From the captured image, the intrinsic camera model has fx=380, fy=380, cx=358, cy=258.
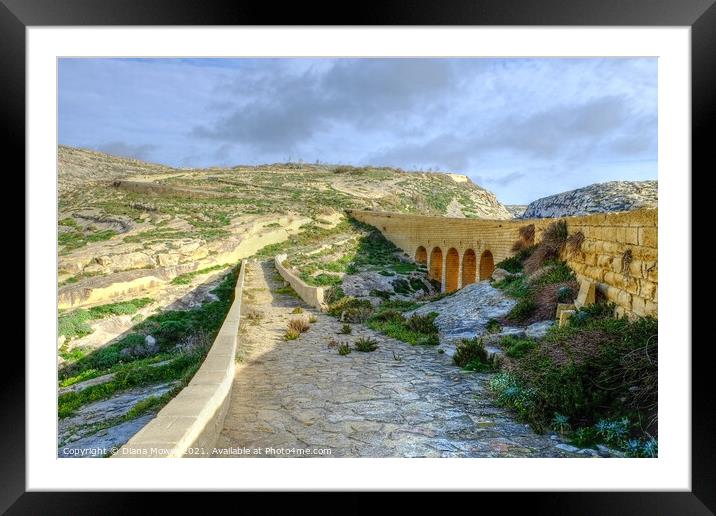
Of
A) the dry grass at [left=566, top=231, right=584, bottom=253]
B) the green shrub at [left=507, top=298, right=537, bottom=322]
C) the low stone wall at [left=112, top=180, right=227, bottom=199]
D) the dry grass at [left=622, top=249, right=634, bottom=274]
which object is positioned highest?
the low stone wall at [left=112, top=180, right=227, bottom=199]

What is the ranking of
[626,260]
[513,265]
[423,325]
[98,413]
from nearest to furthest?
[626,260]
[98,413]
[423,325]
[513,265]

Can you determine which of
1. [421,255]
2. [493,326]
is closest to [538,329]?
[493,326]

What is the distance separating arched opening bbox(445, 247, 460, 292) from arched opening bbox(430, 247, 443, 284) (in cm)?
91

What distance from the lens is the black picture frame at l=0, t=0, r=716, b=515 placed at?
297 centimetres

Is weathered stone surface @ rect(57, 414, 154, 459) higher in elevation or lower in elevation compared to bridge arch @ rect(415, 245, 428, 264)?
lower

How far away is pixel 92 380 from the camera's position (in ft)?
23.0

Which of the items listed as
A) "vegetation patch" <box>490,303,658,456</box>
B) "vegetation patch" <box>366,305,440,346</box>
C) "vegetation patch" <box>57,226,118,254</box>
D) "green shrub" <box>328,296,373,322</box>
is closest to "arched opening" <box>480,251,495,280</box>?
"green shrub" <box>328,296,373,322</box>

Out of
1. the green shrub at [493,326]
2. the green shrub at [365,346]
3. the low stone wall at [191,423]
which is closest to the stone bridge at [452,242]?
the green shrub at [493,326]

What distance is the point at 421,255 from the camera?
82.1 feet

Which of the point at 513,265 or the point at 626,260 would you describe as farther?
the point at 513,265

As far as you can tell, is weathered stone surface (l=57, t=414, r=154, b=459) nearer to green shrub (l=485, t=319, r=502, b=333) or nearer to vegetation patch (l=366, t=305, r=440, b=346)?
vegetation patch (l=366, t=305, r=440, b=346)

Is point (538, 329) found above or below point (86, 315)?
above
